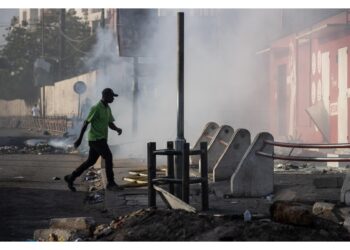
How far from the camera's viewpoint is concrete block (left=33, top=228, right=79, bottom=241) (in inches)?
259

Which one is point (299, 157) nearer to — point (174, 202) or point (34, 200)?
point (174, 202)

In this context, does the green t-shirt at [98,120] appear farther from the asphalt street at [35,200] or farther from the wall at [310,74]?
the wall at [310,74]

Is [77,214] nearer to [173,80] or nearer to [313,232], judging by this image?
[313,232]

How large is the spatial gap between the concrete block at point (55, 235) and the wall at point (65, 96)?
26350 mm

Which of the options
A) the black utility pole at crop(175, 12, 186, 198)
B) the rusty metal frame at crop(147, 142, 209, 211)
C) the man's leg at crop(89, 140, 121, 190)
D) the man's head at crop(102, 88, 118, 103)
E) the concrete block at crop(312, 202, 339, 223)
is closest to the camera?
the concrete block at crop(312, 202, 339, 223)

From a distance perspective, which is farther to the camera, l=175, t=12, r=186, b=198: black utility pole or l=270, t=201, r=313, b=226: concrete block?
l=175, t=12, r=186, b=198: black utility pole

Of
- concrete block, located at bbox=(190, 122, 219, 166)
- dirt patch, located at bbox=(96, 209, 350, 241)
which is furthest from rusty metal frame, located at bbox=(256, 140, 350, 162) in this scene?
concrete block, located at bbox=(190, 122, 219, 166)

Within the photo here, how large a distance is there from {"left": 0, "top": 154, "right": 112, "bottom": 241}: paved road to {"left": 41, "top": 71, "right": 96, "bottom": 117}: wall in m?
18.1

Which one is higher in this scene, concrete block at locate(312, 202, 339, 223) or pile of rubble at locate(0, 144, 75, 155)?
concrete block at locate(312, 202, 339, 223)

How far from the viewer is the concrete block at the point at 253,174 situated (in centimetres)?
933

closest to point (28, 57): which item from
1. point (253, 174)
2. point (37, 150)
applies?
point (37, 150)

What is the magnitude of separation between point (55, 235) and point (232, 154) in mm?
4870

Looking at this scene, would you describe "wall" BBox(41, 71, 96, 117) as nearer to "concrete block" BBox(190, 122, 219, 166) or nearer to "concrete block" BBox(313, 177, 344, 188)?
"concrete block" BBox(190, 122, 219, 166)

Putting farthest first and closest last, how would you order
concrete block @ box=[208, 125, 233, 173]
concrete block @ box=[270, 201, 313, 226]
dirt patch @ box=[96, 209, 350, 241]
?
concrete block @ box=[208, 125, 233, 173], concrete block @ box=[270, 201, 313, 226], dirt patch @ box=[96, 209, 350, 241]
